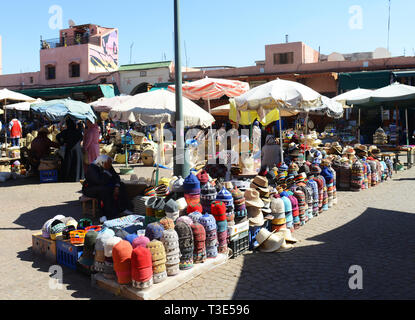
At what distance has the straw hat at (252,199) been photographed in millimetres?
5863

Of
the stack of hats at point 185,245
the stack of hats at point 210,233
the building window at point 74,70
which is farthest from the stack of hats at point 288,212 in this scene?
the building window at point 74,70

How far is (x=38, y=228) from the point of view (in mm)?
6711

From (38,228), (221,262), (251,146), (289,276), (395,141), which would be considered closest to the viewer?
(289,276)

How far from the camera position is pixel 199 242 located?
479 cm

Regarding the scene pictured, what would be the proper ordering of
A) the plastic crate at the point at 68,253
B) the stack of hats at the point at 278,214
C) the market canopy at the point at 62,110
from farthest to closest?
the market canopy at the point at 62,110 < the stack of hats at the point at 278,214 < the plastic crate at the point at 68,253

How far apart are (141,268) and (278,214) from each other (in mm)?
2727

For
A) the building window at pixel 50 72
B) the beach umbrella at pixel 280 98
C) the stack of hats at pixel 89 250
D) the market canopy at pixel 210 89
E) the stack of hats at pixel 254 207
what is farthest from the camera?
the building window at pixel 50 72

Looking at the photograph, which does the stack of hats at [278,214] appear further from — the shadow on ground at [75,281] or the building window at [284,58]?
the building window at [284,58]

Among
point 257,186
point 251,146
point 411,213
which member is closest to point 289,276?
point 257,186

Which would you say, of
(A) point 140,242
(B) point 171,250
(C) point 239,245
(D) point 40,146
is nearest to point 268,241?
(C) point 239,245

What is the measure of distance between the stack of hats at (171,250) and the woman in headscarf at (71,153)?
7.74 m

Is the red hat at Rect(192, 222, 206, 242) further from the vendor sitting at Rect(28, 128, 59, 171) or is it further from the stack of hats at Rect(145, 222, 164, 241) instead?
the vendor sitting at Rect(28, 128, 59, 171)
